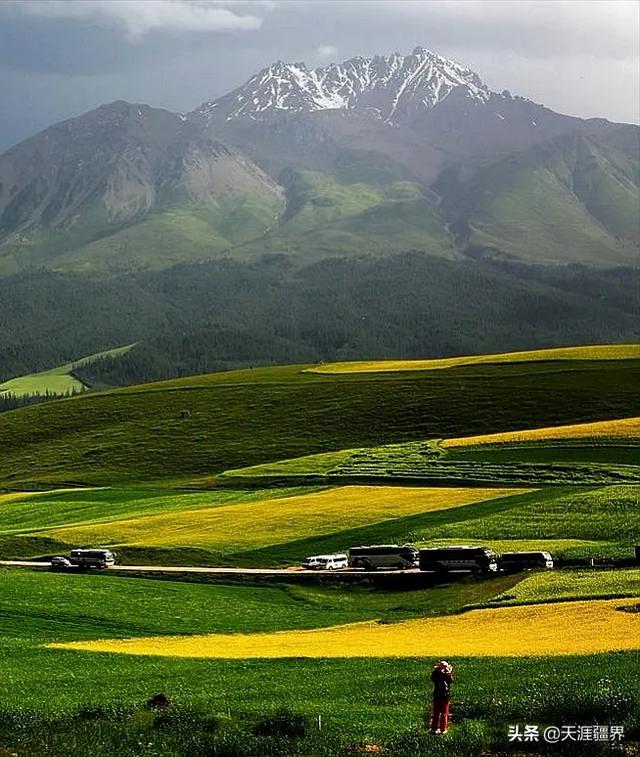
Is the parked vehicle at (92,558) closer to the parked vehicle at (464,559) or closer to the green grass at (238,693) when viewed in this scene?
the green grass at (238,693)

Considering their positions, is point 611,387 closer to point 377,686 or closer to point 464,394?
point 464,394

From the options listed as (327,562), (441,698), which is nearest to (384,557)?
(327,562)

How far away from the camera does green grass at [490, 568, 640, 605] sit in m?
47.3

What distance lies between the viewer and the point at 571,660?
32812 millimetres

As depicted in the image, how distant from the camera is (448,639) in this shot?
135 feet

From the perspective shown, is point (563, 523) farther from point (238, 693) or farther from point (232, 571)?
point (238, 693)

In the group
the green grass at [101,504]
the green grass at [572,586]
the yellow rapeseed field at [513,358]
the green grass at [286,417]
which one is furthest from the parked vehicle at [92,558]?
the yellow rapeseed field at [513,358]

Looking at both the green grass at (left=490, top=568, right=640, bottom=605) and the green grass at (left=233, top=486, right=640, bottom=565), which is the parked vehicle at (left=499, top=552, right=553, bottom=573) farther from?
the green grass at (left=233, top=486, right=640, bottom=565)

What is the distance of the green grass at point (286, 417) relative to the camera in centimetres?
12206

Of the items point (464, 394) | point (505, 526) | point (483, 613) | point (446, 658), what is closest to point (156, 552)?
point (505, 526)

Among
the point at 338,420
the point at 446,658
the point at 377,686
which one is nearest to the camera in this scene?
the point at 377,686

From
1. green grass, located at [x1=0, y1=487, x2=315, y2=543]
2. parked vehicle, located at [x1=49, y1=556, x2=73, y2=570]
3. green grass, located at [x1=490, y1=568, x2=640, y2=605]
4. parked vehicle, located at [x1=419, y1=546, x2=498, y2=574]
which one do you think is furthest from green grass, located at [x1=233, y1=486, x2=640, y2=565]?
green grass, located at [x1=0, y1=487, x2=315, y2=543]

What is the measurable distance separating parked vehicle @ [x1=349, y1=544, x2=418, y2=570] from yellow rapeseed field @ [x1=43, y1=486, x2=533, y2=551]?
8908 mm

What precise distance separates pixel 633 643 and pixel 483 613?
38.4 ft
